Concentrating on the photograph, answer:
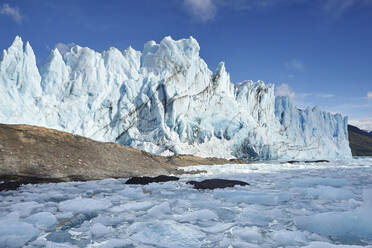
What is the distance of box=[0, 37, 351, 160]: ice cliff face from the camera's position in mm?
22453

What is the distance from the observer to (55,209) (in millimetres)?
3424

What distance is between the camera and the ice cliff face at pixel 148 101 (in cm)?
2245

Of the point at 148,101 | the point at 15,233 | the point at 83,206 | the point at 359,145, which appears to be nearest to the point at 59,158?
the point at 83,206

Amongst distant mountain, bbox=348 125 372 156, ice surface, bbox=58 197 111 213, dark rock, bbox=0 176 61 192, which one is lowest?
ice surface, bbox=58 197 111 213

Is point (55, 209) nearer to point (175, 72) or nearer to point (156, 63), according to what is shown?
point (175, 72)

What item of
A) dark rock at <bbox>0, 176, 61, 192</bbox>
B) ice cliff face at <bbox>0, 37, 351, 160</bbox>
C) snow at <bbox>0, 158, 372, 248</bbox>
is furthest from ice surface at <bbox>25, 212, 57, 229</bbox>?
ice cliff face at <bbox>0, 37, 351, 160</bbox>

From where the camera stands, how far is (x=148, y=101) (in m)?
26.4

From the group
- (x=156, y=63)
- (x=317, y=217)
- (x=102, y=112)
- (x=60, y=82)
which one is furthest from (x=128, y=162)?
(x=156, y=63)

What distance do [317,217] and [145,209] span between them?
2.24m

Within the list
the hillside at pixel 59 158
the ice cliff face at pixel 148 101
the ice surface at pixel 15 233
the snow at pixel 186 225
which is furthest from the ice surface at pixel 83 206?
the ice cliff face at pixel 148 101

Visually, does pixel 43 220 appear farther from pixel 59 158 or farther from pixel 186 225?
pixel 59 158

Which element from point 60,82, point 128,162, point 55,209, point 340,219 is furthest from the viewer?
point 60,82

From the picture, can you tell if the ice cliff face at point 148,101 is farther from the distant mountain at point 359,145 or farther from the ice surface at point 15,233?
the distant mountain at point 359,145

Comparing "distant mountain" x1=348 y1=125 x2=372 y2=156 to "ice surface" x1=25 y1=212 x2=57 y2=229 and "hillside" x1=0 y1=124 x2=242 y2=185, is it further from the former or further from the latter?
"ice surface" x1=25 y1=212 x2=57 y2=229
